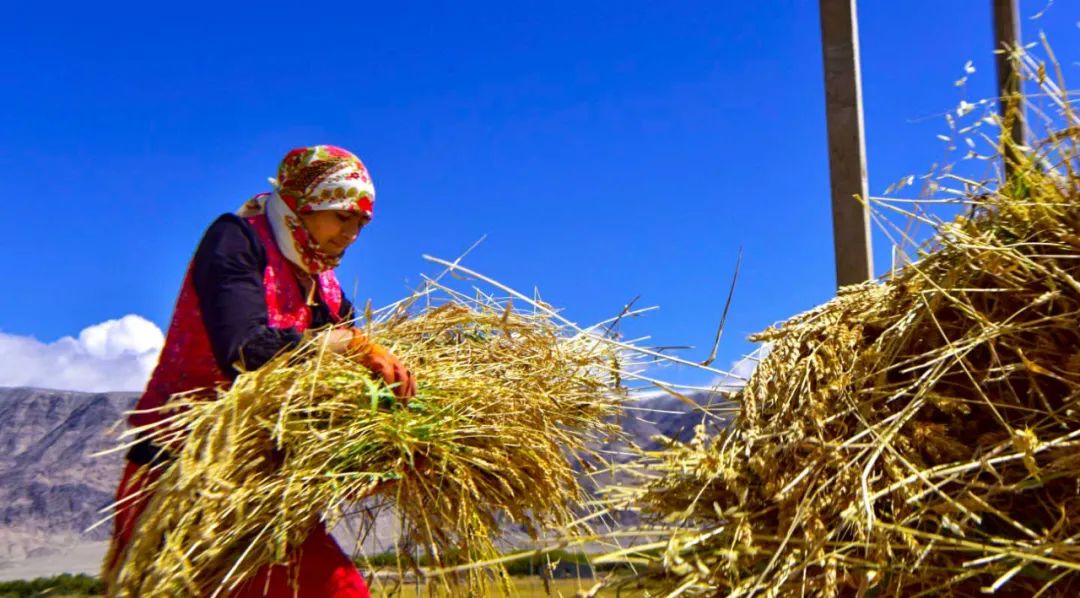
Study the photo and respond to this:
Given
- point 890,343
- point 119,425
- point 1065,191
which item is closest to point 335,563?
point 119,425

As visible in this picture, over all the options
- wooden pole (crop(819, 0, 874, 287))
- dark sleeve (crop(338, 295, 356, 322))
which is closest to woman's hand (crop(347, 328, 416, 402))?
dark sleeve (crop(338, 295, 356, 322))

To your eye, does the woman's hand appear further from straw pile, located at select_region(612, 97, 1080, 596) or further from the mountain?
the mountain

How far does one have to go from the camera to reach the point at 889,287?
1884mm

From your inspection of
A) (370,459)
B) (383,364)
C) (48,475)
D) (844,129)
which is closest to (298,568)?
(370,459)

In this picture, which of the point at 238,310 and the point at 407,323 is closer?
the point at 238,310

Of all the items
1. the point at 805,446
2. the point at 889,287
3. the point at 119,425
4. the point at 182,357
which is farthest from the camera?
the point at 182,357

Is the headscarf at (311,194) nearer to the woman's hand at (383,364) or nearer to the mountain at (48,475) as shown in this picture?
the woman's hand at (383,364)

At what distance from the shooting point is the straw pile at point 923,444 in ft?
4.59

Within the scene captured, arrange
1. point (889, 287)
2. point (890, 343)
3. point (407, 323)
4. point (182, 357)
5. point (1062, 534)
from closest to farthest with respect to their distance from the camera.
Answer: point (1062, 534) < point (890, 343) < point (889, 287) < point (182, 357) < point (407, 323)

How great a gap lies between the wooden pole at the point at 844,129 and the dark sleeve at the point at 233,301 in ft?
6.15

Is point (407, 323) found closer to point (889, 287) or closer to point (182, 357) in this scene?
point (182, 357)

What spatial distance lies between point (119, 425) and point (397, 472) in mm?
613

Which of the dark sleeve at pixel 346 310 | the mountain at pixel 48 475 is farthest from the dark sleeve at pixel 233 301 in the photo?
the mountain at pixel 48 475

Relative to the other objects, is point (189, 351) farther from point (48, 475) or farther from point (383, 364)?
point (48, 475)
